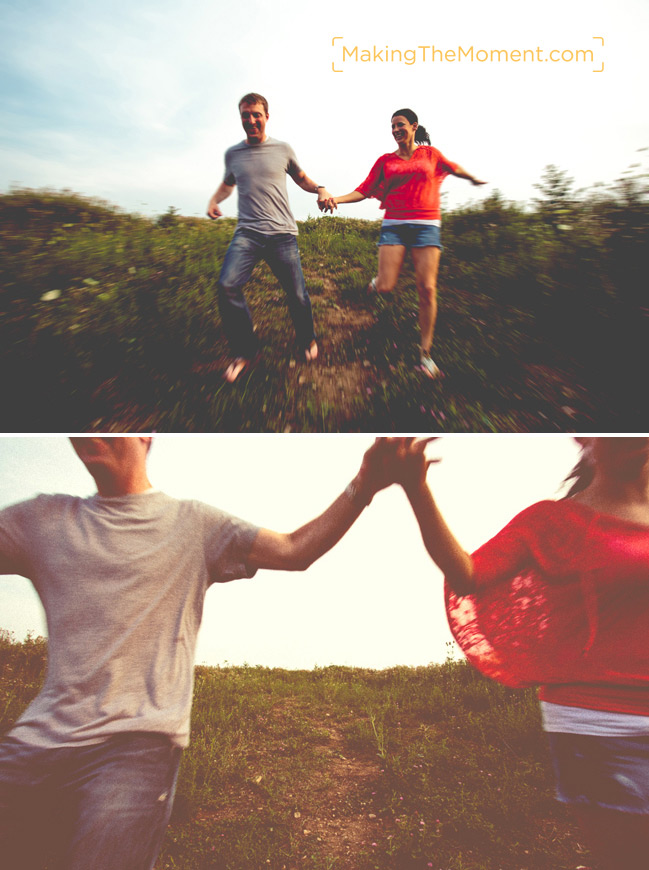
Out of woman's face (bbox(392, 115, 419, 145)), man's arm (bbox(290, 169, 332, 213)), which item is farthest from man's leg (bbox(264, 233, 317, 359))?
woman's face (bbox(392, 115, 419, 145))

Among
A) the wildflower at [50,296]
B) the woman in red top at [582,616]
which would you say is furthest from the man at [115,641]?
the wildflower at [50,296]

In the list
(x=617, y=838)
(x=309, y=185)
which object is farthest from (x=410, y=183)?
(x=617, y=838)

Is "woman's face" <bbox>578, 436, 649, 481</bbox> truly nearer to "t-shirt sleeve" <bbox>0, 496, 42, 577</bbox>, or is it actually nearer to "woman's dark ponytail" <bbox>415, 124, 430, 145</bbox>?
"woman's dark ponytail" <bbox>415, 124, 430, 145</bbox>

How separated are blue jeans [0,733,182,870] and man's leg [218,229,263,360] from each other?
1.64 metres

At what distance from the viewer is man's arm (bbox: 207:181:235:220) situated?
7.32 ft

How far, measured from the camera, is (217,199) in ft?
7.39

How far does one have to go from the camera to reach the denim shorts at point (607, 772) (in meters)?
1.35

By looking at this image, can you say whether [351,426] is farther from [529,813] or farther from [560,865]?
[560,865]

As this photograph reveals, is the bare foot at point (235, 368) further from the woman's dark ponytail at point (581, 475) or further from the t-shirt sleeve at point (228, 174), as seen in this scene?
the woman's dark ponytail at point (581, 475)

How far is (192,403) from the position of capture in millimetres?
2176

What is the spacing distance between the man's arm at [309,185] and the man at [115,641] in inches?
49.5

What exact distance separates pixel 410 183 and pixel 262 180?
0.65 m

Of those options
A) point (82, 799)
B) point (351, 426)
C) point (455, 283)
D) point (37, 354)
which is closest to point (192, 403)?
point (351, 426)

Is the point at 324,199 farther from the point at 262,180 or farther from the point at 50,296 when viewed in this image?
the point at 50,296
